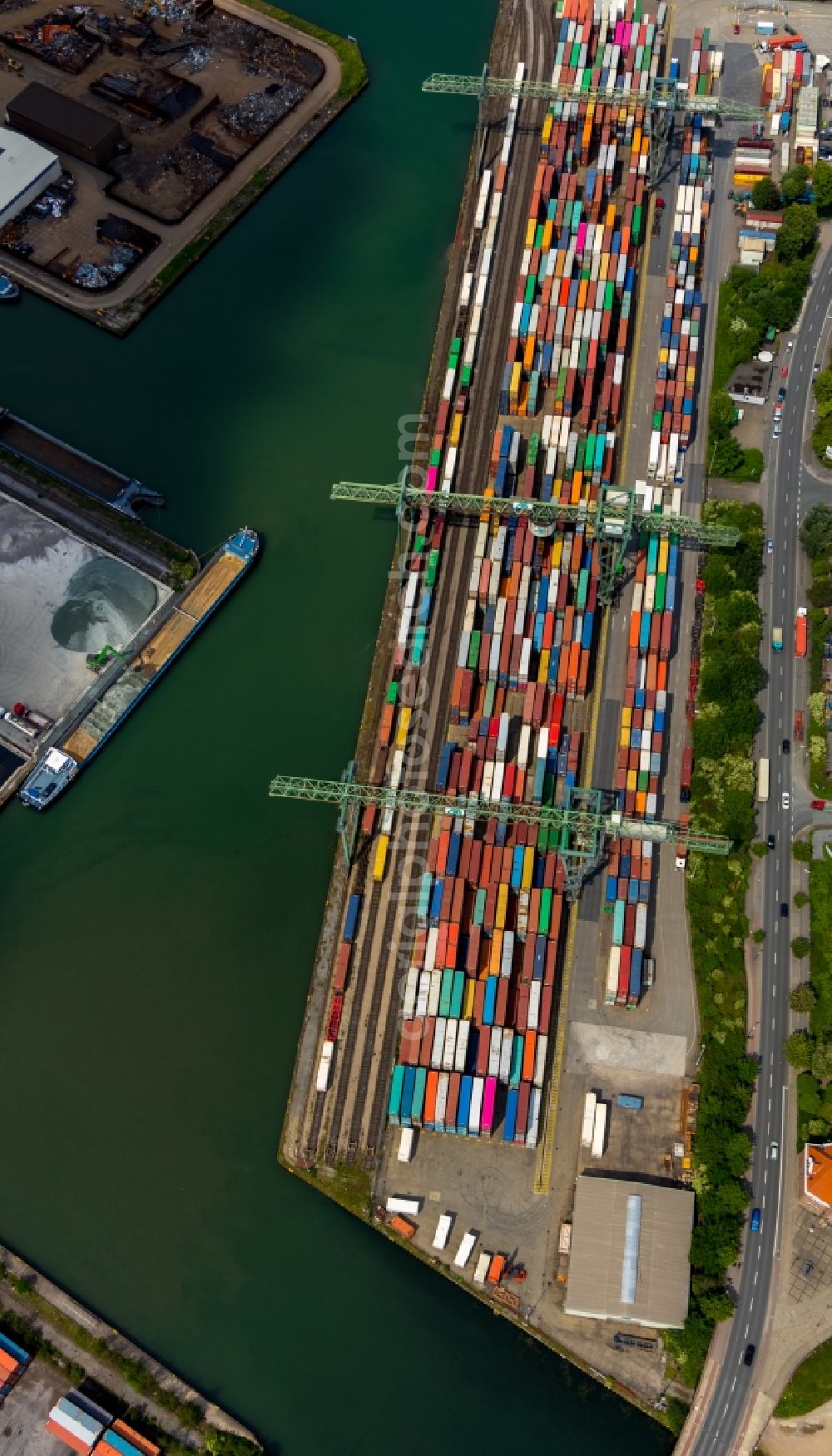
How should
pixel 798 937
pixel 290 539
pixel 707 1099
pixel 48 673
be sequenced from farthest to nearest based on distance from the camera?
pixel 290 539 → pixel 48 673 → pixel 798 937 → pixel 707 1099

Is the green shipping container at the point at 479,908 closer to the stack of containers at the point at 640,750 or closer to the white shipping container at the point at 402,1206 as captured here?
the stack of containers at the point at 640,750

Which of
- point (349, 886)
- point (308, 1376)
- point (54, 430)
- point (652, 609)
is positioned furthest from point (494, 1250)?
point (54, 430)

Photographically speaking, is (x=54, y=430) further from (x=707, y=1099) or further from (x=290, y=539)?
(x=707, y=1099)

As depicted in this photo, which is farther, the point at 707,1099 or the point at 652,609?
the point at 652,609

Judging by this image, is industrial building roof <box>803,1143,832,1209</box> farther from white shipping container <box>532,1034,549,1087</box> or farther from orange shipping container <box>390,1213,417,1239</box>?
orange shipping container <box>390,1213,417,1239</box>

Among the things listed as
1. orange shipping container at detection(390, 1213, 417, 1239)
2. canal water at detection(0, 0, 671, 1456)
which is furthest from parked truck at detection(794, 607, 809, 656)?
orange shipping container at detection(390, 1213, 417, 1239)

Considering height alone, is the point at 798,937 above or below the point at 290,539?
below
